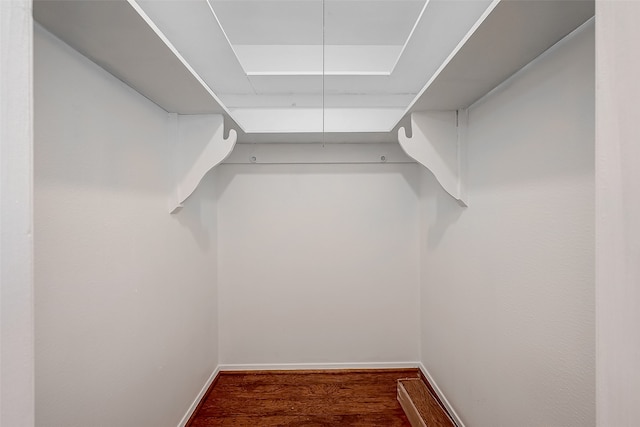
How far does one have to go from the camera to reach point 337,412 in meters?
1.82

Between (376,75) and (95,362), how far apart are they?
2.04m

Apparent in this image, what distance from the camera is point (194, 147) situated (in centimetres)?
159

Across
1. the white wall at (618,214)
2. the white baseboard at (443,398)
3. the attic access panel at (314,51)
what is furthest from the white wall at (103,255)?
the white baseboard at (443,398)

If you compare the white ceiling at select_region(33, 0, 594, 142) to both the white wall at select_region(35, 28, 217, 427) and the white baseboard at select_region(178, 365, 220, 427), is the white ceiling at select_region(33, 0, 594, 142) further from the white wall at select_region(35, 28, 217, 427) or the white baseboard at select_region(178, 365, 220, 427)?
the white baseboard at select_region(178, 365, 220, 427)

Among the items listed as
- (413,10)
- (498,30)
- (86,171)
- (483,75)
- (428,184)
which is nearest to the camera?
(498,30)

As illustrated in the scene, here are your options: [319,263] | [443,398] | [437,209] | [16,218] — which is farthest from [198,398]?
[437,209]

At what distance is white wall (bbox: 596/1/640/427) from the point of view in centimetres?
39

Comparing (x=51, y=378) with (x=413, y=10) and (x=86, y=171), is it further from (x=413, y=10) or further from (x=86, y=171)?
(x=413, y=10)

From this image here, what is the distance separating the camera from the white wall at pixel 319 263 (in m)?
2.31

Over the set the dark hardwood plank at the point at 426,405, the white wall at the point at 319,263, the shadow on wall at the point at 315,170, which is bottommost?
the dark hardwood plank at the point at 426,405

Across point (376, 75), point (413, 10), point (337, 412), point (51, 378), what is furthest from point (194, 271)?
point (413, 10)

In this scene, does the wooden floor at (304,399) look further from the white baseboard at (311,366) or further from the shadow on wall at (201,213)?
the shadow on wall at (201,213)

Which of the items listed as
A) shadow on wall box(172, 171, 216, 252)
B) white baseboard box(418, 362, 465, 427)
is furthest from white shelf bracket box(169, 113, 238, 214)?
white baseboard box(418, 362, 465, 427)

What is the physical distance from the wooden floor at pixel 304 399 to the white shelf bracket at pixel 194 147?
1.36 meters
